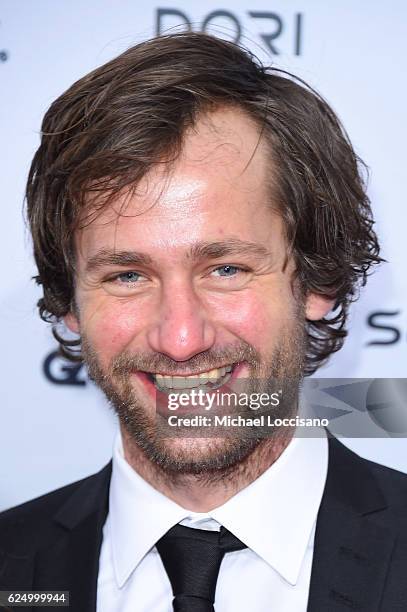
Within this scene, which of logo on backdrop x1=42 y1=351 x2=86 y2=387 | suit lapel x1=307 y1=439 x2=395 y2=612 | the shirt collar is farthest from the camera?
logo on backdrop x1=42 y1=351 x2=86 y2=387

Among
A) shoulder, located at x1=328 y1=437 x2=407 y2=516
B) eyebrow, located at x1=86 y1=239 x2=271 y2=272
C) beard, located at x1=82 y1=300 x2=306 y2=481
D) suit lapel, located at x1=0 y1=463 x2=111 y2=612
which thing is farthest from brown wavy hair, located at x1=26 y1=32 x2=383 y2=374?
suit lapel, located at x1=0 y1=463 x2=111 y2=612

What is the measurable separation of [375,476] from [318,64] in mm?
984

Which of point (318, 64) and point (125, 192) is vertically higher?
point (318, 64)

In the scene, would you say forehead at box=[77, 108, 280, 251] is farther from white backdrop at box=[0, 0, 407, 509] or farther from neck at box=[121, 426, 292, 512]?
white backdrop at box=[0, 0, 407, 509]

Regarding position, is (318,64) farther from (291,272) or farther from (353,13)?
(291,272)

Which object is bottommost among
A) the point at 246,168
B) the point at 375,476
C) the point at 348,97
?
the point at 375,476

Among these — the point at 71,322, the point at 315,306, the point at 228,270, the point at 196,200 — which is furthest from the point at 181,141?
the point at 71,322

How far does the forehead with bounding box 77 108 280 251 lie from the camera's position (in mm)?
1700

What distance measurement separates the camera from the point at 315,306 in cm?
202

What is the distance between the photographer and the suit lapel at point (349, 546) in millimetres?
1629

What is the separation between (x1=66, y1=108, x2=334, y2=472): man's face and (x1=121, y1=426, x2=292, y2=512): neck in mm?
56

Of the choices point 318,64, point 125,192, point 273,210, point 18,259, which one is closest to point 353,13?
point 318,64

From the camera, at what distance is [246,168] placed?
1.78 meters

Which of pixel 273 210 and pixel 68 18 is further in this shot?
pixel 68 18
